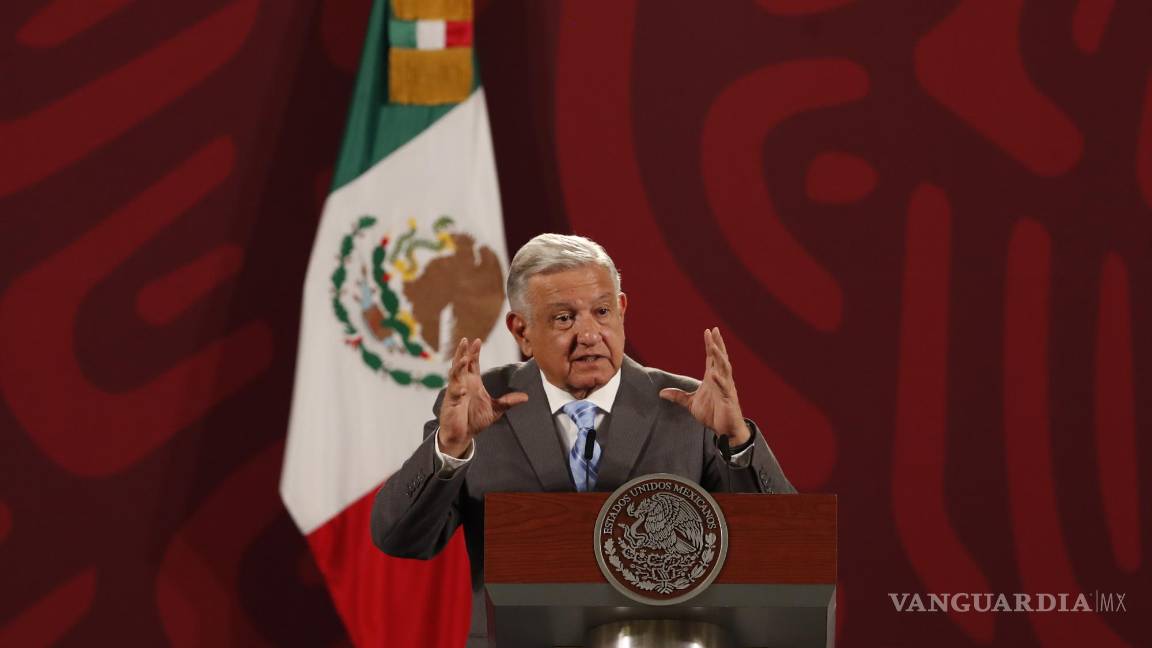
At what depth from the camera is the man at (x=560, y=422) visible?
223cm

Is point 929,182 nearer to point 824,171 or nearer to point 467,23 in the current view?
point 824,171

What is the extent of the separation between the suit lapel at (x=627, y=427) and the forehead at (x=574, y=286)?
0.17m

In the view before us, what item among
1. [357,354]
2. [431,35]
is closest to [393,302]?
[357,354]

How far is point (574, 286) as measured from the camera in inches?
91.2

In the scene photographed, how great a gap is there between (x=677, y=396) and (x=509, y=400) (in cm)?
30

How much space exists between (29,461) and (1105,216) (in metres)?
3.53

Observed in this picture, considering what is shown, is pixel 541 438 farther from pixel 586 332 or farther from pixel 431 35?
pixel 431 35

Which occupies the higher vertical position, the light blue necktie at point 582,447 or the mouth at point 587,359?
the mouth at point 587,359

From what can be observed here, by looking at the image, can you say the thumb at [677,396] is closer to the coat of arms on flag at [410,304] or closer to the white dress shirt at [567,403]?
the white dress shirt at [567,403]

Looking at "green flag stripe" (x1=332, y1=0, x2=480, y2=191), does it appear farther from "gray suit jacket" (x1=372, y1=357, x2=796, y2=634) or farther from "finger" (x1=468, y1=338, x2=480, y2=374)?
"finger" (x1=468, y1=338, x2=480, y2=374)

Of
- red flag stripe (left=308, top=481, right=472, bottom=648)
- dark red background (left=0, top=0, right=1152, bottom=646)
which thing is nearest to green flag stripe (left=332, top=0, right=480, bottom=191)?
dark red background (left=0, top=0, right=1152, bottom=646)

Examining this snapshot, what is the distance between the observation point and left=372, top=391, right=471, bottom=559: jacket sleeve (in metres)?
2.15

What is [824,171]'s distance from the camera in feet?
13.8

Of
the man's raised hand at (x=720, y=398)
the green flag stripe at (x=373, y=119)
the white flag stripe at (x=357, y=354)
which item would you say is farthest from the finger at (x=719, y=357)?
the green flag stripe at (x=373, y=119)
